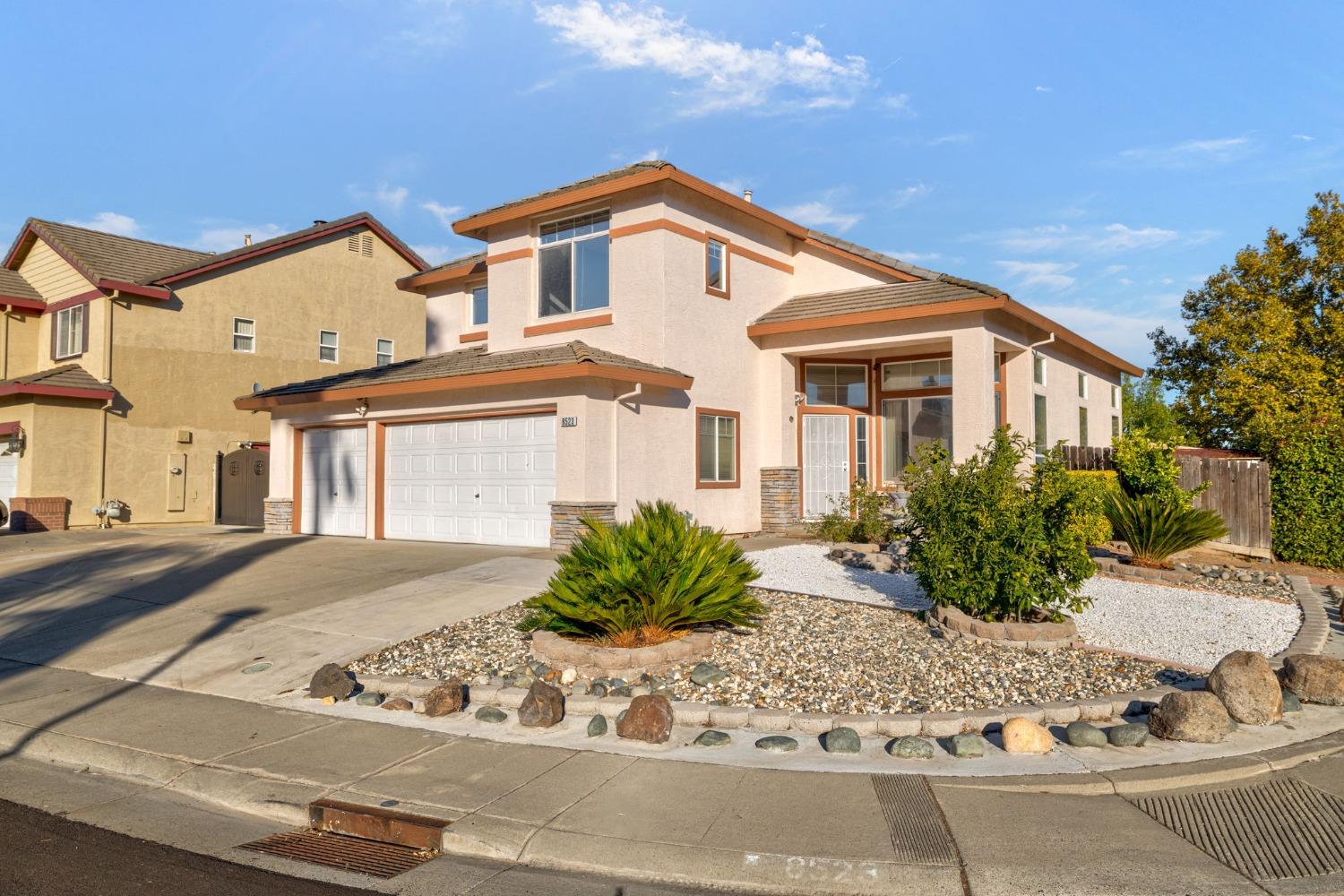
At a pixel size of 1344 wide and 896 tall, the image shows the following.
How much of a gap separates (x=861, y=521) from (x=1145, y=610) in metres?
5.27

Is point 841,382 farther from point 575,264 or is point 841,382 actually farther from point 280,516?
point 280,516

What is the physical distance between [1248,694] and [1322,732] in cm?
48

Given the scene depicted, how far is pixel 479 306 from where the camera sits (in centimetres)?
2116

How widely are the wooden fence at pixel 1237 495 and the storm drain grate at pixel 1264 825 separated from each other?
966cm

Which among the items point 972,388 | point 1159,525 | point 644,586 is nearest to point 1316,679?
point 644,586

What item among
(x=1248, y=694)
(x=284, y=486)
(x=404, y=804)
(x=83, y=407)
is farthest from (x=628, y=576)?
(x=83, y=407)

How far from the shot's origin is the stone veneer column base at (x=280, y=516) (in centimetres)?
1925

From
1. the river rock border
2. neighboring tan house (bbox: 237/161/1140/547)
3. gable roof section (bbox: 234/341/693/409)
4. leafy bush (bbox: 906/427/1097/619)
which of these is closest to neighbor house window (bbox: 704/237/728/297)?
neighboring tan house (bbox: 237/161/1140/547)

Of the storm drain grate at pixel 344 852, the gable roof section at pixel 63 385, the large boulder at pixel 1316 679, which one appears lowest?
the storm drain grate at pixel 344 852

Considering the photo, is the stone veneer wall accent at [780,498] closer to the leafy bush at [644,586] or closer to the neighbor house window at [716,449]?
the neighbor house window at [716,449]

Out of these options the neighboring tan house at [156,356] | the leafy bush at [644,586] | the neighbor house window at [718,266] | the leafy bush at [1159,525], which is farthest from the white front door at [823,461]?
the neighboring tan house at [156,356]

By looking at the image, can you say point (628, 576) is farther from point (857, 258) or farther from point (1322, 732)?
point (857, 258)

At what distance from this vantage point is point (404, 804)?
17.3 feet

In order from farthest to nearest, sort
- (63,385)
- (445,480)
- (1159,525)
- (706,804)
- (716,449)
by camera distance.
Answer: (63,385)
(716,449)
(445,480)
(1159,525)
(706,804)
